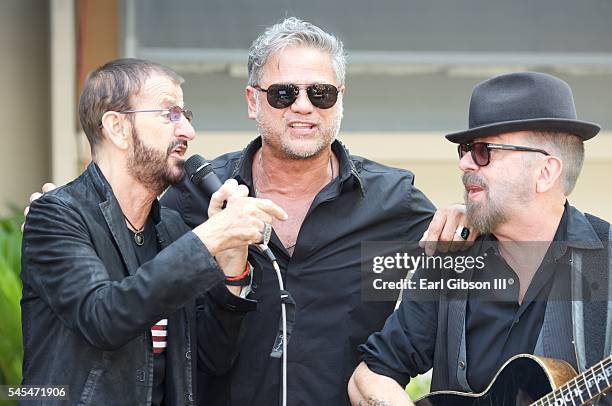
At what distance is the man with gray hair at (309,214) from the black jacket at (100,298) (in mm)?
356

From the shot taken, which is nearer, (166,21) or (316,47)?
(316,47)

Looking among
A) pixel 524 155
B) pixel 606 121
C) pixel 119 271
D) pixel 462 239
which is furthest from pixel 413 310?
pixel 606 121

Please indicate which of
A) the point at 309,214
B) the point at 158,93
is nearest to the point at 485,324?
the point at 309,214

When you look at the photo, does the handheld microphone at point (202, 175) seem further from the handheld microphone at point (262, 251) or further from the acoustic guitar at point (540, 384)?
the acoustic guitar at point (540, 384)

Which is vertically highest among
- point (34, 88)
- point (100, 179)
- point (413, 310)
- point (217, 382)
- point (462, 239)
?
point (34, 88)

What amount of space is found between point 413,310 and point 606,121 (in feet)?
14.8

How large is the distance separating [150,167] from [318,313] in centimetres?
79

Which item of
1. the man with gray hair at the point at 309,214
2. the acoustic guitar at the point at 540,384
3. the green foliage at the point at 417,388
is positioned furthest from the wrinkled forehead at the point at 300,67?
the green foliage at the point at 417,388

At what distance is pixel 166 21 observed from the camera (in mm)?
6809

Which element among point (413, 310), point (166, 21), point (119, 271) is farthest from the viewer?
point (166, 21)

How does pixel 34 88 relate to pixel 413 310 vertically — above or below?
above

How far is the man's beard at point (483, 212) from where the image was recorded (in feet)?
10.4

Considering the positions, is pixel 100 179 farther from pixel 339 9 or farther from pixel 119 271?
pixel 339 9

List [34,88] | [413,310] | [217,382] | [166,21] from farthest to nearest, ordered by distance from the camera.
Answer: [34,88]
[166,21]
[217,382]
[413,310]
